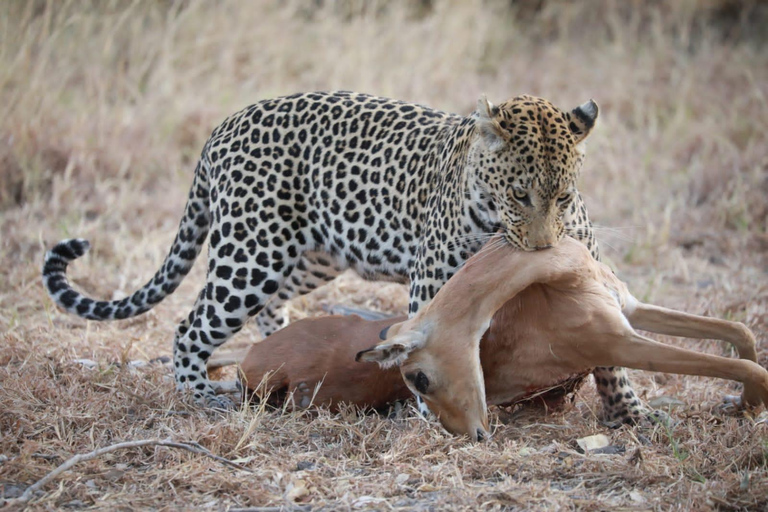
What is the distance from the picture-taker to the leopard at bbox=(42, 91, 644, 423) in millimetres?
4359

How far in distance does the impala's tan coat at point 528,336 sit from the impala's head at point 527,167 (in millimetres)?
138

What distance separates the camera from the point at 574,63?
11375 mm

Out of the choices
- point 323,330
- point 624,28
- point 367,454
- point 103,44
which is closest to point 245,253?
point 323,330

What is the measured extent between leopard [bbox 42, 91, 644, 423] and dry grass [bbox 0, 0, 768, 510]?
0.38 meters

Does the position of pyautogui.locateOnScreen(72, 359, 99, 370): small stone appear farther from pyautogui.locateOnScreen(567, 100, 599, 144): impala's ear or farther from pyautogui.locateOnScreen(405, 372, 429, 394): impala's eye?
pyautogui.locateOnScreen(567, 100, 599, 144): impala's ear

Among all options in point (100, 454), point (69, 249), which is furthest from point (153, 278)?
point (100, 454)

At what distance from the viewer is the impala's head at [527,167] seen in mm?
3955

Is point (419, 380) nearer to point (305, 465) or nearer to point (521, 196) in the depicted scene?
point (305, 465)

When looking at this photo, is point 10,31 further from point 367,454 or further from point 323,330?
point 367,454

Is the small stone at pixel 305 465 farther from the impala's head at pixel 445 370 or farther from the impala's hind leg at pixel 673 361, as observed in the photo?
the impala's hind leg at pixel 673 361

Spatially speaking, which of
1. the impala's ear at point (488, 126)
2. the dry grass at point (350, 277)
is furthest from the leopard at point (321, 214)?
the dry grass at point (350, 277)

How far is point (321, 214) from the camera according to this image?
4949 millimetres

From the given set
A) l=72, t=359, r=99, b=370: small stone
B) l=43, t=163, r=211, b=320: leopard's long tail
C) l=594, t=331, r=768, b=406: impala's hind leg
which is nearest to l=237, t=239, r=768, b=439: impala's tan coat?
l=594, t=331, r=768, b=406: impala's hind leg

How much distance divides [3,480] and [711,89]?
892cm
